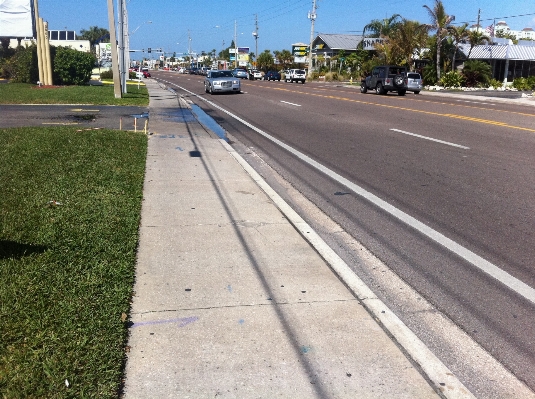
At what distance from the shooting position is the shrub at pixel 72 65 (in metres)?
35.8

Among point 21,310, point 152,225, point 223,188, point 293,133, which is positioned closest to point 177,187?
point 223,188

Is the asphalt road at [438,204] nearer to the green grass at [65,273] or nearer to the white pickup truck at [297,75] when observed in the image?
the green grass at [65,273]

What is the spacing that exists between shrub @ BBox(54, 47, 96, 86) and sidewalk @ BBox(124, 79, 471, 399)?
3287 cm

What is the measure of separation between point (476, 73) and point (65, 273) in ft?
166

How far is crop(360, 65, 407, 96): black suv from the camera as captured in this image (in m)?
34.2

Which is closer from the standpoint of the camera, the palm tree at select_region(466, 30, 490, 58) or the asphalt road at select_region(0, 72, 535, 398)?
the asphalt road at select_region(0, 72, 535, 398)

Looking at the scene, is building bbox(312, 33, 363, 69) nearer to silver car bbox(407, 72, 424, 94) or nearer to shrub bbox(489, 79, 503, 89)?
shrub bbox(489, 79, 503, 89)

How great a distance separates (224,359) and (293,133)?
37.0 feet

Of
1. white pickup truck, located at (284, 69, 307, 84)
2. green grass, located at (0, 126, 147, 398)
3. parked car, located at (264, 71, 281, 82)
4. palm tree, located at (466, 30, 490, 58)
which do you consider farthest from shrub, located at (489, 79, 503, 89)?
green grass, located at (0, 126, 147, 398)

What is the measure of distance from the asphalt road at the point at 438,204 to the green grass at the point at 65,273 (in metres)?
2.17

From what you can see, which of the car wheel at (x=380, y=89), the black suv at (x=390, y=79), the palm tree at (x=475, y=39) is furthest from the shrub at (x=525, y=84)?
the car wheel at (x=380, y=89)

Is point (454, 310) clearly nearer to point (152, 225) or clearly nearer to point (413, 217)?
point (413, 217)

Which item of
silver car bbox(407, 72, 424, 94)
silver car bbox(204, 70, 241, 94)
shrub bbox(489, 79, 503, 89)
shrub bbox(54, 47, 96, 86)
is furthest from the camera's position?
shrub bbox(489, 79, 503, 89)

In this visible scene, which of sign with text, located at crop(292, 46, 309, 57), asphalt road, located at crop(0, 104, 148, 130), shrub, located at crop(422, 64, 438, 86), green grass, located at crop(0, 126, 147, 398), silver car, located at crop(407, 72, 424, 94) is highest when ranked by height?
sign with text, located at crop(292, 46, 309, 57)
